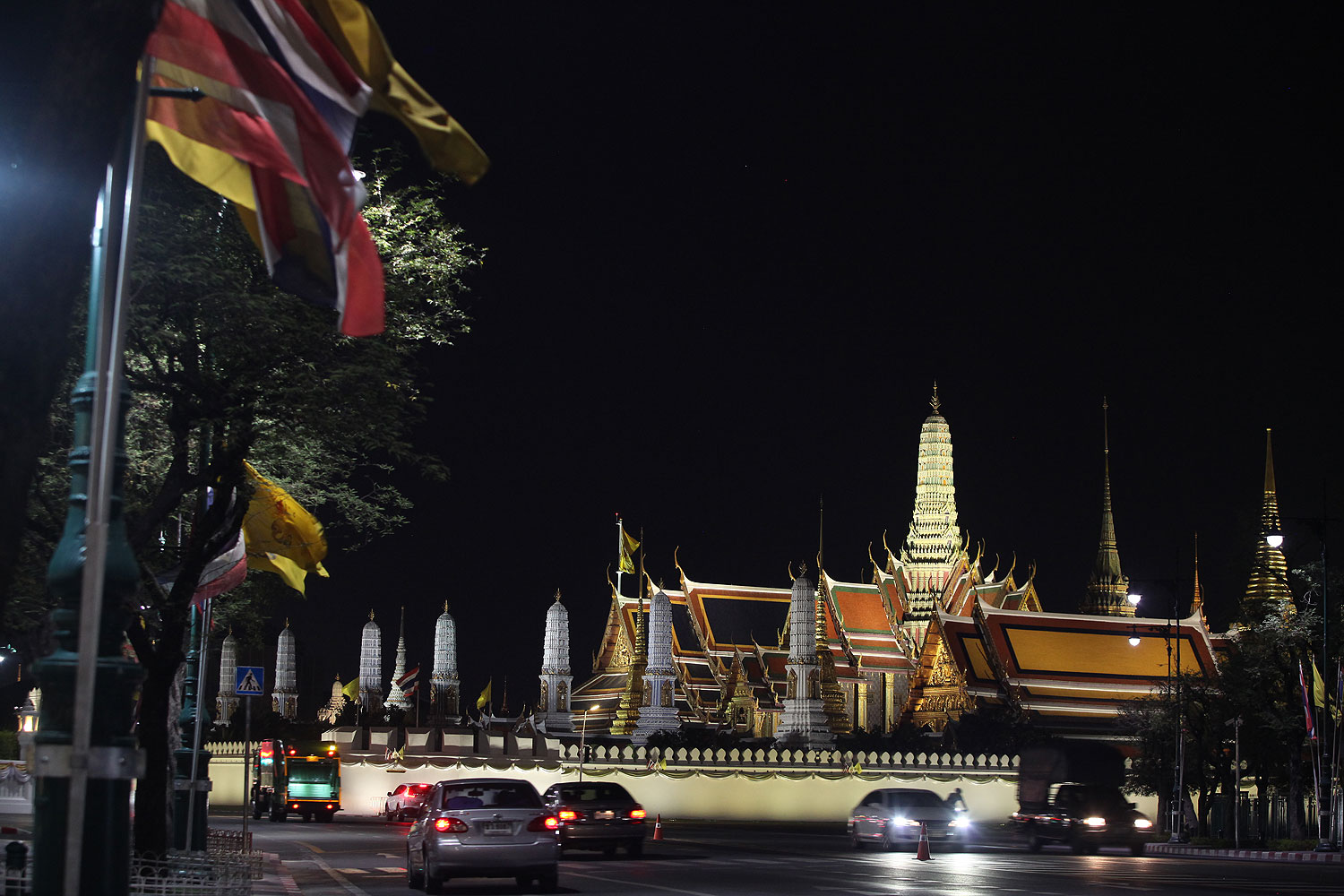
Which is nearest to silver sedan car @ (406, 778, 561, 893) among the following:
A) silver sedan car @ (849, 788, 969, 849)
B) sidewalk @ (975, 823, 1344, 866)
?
silver sedan car @ (849, 788, 969, 849)

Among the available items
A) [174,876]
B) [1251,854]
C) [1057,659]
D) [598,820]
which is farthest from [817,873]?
[1057,659]

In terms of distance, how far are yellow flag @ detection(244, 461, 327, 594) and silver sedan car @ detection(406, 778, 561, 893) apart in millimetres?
3621

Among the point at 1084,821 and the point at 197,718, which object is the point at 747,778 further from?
the point at 197,718

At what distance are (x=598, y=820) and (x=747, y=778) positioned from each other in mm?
24821

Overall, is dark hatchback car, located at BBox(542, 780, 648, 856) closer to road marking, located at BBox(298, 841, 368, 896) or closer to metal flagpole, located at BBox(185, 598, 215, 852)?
road marking, located at BBox(298, 841, 368, 896)

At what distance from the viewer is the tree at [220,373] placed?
1571 cm

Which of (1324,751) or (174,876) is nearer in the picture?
(174,876)

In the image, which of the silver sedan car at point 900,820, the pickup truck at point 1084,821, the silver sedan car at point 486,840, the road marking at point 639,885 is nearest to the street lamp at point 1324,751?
the pickup truck at point 1084,821

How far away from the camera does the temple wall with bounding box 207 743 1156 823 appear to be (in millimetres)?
50781

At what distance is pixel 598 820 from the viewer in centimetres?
2705

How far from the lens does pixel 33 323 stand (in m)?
6.60

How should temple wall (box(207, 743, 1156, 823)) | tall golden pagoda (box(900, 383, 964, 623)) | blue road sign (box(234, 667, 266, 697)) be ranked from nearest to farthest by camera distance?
blue road sign (box(234, 667, 266, 697)), temple wall (box(207, 743, 1156, 823)), tall golden pagoda (box(900, 383, 964, 623))

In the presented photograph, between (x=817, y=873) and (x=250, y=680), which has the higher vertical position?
(x=250, y=680)

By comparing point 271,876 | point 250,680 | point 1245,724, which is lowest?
point 271,876
